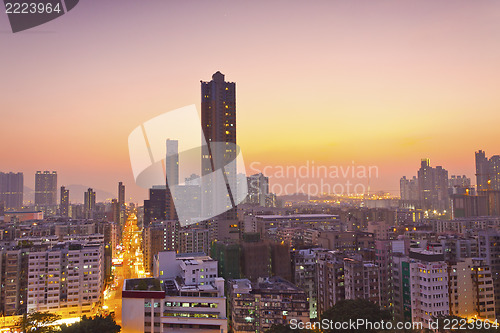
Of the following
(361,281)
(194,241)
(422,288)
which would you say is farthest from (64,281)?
(422,288)

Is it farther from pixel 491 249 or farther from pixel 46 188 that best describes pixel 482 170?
pixel 46 188

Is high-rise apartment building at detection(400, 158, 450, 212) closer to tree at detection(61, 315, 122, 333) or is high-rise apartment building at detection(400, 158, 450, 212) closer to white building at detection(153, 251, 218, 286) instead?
white building at detection(153, 251, 218, 286)

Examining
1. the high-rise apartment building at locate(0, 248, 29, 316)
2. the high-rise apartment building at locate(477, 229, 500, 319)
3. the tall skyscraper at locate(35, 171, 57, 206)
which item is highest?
the tall skyscraper at locate(35, 171, 57, 206)

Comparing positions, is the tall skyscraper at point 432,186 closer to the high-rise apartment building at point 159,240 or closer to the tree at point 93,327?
the high-rise apartment building at point 159,240

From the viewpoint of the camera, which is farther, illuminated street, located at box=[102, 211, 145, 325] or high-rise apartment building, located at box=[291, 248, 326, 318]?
illuminated street, located at box=[102, 211, 145, 325]

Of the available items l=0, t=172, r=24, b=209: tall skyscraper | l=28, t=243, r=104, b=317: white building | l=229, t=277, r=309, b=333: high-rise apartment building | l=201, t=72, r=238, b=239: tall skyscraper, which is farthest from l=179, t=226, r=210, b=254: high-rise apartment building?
l=0, t=172, r=24, b=209: tall skyscraper

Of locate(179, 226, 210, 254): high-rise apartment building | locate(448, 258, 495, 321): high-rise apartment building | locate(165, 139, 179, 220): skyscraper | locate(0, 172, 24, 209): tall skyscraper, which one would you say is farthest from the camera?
locate(0, 172, 24, 209): tall skyscraper

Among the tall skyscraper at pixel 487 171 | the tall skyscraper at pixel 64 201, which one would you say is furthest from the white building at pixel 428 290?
the tall skyscraper at pixel 64 201
